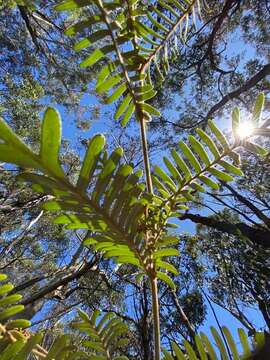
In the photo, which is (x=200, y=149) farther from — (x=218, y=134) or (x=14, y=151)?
(x=14, y=151)

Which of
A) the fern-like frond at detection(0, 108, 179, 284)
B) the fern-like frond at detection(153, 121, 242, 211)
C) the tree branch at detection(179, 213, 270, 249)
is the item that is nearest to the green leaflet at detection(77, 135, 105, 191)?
the fern-like frond at detection(0, 108, 179, 284)

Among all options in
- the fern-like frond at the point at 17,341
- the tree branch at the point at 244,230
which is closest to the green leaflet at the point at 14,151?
the fern-like frond at the point at 17,341

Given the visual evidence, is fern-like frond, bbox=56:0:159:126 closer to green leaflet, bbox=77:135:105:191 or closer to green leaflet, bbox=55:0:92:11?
green leaflet, bbox=55:0:92:11

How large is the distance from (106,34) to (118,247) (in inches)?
12.8

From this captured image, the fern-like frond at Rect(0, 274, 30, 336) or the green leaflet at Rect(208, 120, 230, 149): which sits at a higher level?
the green leaflet at Rect(208, 120, 230, 149)

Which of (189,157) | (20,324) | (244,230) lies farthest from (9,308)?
(244,230)

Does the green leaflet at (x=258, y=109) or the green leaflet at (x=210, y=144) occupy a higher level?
the green leaflet at (x=258, y=109)

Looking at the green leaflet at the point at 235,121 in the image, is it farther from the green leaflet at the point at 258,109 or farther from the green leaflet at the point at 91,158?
the green leaflet at the point at 91,158

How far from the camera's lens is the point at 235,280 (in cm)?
441

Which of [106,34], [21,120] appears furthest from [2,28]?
[106,34]

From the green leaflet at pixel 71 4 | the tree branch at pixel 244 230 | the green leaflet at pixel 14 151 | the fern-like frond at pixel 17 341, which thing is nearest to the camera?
the green leaflet at pixel 14 151

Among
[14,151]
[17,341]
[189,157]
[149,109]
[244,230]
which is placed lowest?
[17,341]

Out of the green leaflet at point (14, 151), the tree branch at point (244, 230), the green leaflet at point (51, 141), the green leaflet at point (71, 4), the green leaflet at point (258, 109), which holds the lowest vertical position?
the green leaflet at point (14, 151)

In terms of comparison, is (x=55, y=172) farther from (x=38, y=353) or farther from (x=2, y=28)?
(x=2, y=28)
